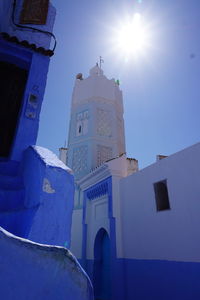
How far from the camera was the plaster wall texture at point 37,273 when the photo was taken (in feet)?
2.83

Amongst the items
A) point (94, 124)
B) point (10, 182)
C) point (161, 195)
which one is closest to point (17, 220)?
point (10, 182)

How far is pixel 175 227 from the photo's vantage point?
4.63 meters

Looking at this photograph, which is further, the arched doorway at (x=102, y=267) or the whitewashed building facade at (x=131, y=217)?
the arched doorway at (x=102, y=267)

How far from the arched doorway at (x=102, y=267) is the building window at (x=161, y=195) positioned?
2844mm

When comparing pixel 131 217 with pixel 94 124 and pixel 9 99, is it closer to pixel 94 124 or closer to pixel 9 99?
pixel 9 99

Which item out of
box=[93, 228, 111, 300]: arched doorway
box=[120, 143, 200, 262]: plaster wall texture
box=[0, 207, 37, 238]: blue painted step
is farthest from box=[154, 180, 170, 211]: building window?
box=[0, 207, 37, 238]: blue painted step

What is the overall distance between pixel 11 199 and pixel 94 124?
27.1ft

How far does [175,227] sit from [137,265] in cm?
184

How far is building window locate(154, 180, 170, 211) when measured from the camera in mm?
5380

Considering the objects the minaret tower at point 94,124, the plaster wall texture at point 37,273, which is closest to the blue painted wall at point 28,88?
the plaster wall texture at point 37,273

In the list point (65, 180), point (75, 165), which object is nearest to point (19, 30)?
point (65, 180)

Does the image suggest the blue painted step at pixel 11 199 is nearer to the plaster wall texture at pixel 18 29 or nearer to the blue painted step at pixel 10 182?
the blue painted step at pixel 10 182

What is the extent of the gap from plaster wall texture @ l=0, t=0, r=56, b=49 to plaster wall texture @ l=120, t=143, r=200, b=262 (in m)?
3.89

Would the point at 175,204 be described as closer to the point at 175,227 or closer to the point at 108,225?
the point at 175,227
